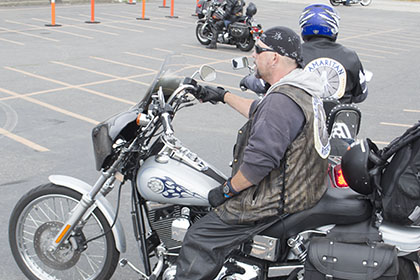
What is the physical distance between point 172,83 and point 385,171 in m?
1.29

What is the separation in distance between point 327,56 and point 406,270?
1.78 metres

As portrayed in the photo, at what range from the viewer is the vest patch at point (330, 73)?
4.02 metres

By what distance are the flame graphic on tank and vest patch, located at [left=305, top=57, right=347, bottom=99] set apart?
1.59m

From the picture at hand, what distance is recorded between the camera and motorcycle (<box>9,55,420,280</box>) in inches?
109

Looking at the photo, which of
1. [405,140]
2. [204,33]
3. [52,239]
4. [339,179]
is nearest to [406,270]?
[339,179]

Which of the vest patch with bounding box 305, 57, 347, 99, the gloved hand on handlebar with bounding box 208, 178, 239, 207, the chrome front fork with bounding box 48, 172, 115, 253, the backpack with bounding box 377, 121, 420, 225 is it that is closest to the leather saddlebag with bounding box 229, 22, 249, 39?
the vest patch with bounding box 305, 57, 347, 99

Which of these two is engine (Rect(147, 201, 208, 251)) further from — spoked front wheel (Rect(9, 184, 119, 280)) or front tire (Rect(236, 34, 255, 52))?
front tire (Rect(236, 34, 255, 52))

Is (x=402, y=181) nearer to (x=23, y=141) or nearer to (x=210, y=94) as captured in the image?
(x=210, y=94)

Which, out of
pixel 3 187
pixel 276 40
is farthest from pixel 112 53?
pixel 276 40

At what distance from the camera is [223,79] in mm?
10133

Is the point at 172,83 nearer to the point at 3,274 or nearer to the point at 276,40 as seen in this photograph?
the point at 276,40

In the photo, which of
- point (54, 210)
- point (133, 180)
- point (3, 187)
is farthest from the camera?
point (3, 187)

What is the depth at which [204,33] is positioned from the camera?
14.1 metres

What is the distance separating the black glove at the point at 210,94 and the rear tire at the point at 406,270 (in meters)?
1.34
